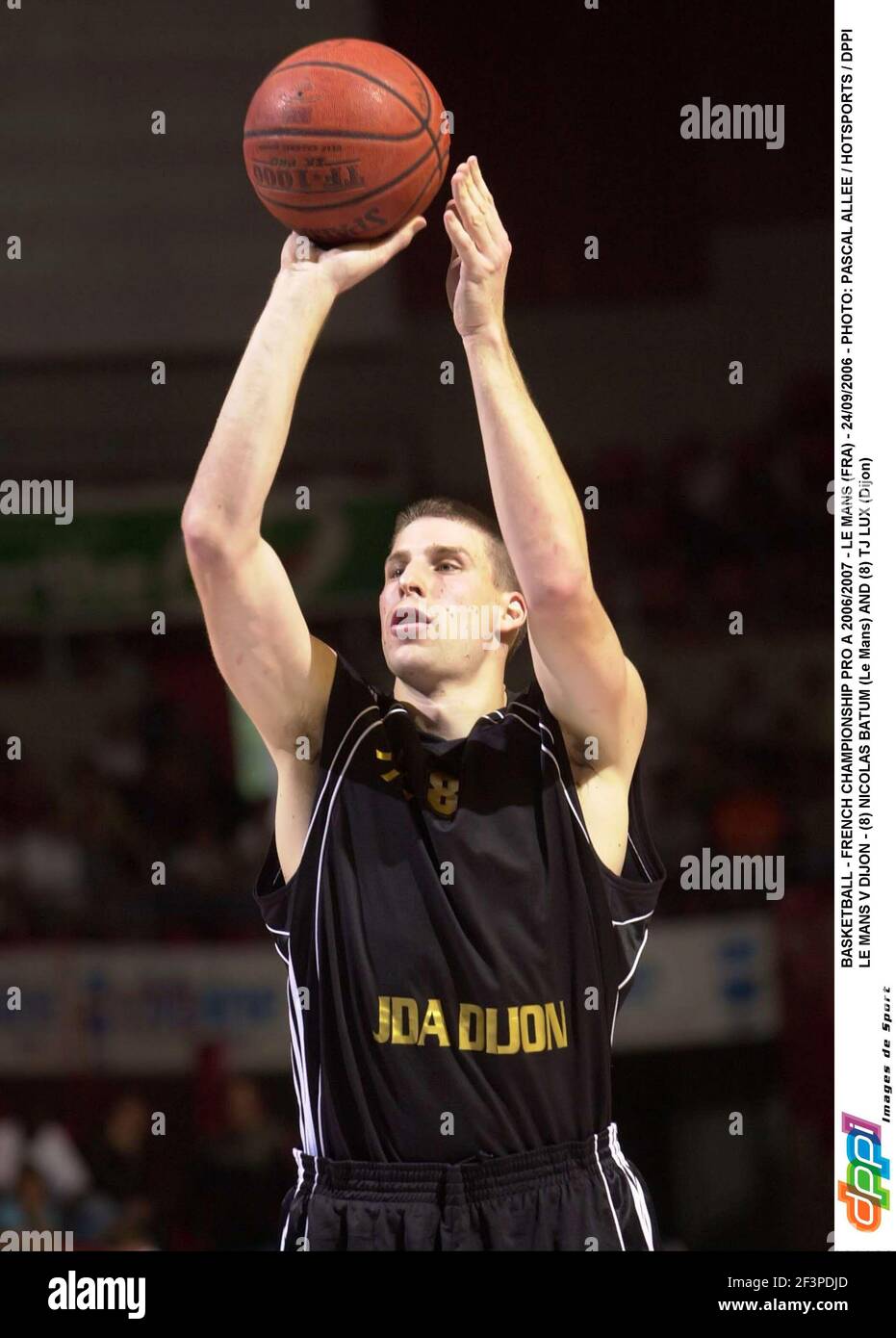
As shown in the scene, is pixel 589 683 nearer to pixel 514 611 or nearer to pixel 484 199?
pixel 514 611

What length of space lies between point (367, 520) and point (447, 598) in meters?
1.50

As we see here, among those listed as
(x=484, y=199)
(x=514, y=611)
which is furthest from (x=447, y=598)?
(x=484, y=199)

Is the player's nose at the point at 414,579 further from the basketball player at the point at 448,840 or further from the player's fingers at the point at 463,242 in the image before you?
the player's fingers at the point at 463,242

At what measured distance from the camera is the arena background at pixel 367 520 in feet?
15.7

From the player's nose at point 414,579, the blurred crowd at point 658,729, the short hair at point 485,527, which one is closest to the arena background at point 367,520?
the blurred crowd at point 658,729

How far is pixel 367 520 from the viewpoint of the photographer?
16.6 ft

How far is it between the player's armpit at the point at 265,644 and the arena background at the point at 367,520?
52.2 inches

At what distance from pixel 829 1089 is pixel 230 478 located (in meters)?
2.69

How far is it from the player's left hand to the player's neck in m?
0.79

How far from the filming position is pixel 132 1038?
520cm

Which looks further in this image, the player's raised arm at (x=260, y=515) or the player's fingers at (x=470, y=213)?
the player's fingers at (x=470, y=213)

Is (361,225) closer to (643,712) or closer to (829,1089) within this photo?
(643,712)
